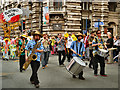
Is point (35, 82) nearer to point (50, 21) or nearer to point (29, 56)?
point (29, 56)

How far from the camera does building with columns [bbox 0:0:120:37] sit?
24.0 meters

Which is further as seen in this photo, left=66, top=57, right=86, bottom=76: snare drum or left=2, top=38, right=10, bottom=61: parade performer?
left=2, top=38, right=10, bottom=61: parade performer

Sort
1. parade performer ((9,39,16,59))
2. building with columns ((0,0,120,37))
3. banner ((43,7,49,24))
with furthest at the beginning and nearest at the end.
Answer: building with columns ((0,0,120,37)) < banner ((43,7,49,24)) < parade performer ((9,39,16,59))

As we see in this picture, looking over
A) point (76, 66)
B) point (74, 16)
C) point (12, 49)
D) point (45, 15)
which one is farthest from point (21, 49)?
point (74, 16)

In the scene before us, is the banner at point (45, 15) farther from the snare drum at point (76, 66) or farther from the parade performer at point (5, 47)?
the snare drum at point (76, 66)

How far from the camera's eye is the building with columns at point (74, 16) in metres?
24.0

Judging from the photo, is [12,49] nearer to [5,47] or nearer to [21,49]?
[5,47]

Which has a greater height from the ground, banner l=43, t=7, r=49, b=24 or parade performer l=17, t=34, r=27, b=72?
banner l=43, t=7, r=49, b=24

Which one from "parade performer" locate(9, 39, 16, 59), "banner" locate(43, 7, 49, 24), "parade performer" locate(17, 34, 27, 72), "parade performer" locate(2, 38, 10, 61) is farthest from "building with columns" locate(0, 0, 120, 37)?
"parade performer" locate(17, 34, 27, 72)

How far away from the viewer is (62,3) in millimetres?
24391

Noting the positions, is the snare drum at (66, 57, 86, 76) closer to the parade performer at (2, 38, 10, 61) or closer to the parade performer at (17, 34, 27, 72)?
the parade performer at (17, 34, 27, 72)

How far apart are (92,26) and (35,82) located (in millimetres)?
19451

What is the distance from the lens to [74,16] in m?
24.1

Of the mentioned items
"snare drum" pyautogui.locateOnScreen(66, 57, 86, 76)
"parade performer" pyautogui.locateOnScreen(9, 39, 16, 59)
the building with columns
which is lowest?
"parade performer" pyautogui.locateOnScreen(9, 39, 16, 59)
